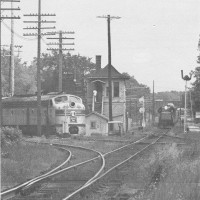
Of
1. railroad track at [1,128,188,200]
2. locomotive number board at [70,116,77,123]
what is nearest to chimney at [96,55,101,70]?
locomotive number board at [70,116,77,123]

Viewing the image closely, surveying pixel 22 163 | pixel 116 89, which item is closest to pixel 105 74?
pixel 116 89

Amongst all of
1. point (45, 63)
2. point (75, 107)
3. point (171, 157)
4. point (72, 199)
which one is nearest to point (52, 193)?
point (72, 199)

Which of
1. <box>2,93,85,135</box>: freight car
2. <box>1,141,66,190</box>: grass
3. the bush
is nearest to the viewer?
<box>1,141,66,190</box>: grass

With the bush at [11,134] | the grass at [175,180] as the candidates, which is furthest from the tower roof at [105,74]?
the grass at [175,180]

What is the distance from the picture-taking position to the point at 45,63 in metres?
114

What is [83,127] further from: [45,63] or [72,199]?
[45,63]

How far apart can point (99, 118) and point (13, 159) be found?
36987 millimetres

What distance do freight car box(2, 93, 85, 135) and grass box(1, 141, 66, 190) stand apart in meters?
18.2

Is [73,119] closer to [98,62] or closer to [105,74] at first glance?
[105,74]

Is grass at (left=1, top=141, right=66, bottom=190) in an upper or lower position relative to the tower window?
lower

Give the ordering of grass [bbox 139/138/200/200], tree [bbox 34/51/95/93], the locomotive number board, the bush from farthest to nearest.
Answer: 1. tree [bbox 34/51/95/93]
2. the locomotive number board
3. the bush
4. grass [bbox 139/138/200/200]

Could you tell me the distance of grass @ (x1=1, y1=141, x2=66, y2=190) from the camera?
15203 mm

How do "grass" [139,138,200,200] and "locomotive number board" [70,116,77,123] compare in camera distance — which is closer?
"grass" [139,138,200,200]

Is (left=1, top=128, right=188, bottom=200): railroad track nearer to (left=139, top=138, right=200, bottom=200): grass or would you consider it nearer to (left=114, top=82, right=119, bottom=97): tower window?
(left=139, top=138, right=200, bottom=200): grass
